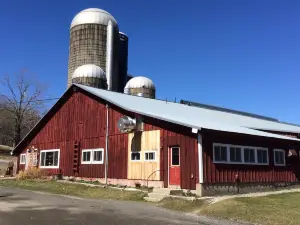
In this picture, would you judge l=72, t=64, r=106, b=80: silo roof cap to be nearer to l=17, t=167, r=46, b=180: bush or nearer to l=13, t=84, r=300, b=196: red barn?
l=13, t=84, r=300, b=196: red barn

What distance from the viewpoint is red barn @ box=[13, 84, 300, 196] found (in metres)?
18.6

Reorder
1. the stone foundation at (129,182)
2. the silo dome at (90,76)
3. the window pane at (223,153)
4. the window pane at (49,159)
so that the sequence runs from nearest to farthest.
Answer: the window pane at (223,153) < the stone foundation at (129,182) < the window pane at (49,159) < the silo dome at (90,76)

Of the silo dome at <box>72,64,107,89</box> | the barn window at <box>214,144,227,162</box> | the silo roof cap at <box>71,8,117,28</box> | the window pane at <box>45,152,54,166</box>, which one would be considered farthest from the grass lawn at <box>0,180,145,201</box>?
the silo roof cap at <box>71,8,117,28</box>

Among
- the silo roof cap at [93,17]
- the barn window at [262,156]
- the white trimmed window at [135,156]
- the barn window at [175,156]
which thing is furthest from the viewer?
the silo roof cap at [93,17]

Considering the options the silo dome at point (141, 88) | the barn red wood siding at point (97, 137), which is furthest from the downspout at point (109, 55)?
the barn red wood siding at point (97, 137)

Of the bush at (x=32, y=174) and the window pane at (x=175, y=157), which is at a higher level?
the window pane at (x=175, y=157)

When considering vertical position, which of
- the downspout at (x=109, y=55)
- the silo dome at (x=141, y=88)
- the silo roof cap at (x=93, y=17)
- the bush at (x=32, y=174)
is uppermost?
the silo roof cap at (x=93, y=17)

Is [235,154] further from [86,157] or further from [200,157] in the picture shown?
[86,157]

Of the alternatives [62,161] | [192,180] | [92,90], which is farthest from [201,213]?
[62,161]

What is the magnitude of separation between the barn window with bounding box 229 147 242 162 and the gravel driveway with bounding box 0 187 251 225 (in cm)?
658

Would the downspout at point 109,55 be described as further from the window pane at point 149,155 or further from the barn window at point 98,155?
the window pane at point 149,155

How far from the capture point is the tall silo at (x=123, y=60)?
147 feet

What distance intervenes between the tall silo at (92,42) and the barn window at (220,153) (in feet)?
76.6

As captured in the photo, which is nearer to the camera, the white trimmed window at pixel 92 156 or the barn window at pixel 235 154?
the barn window at pixel 235 154
